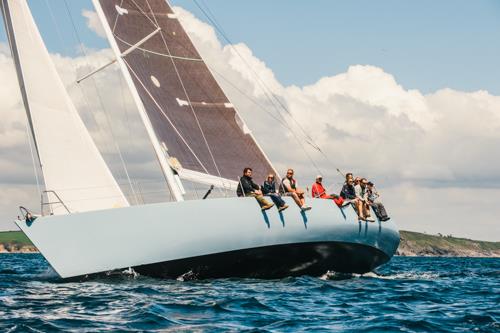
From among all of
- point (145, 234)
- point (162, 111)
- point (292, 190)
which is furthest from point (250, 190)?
point (162, 111)

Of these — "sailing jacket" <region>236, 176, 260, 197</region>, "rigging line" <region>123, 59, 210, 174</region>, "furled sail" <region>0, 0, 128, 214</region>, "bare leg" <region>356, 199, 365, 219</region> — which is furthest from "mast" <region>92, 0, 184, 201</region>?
"bare leg" <region>356, 199, 365, 219</region>

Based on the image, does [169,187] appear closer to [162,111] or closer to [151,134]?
[151,134]

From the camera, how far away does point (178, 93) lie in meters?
17.6

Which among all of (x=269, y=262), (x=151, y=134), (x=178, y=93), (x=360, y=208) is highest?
(x=178, y=93)

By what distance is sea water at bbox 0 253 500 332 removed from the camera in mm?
9836

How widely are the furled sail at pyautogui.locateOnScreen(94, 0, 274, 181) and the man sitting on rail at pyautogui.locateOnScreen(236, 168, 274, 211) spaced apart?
1786 mm

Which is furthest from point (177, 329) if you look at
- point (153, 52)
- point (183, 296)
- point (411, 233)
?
point (411, 233)

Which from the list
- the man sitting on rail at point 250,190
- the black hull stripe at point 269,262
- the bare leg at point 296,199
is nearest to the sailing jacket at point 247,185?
the man sitting on rail at point 250,190

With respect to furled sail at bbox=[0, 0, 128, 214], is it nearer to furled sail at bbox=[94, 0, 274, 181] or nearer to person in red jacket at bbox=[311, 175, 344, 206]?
furled sail at bbox=[94, 0, 274, 181]

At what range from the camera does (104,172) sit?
16.3 metres

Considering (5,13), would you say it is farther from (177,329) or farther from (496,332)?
(496,332)

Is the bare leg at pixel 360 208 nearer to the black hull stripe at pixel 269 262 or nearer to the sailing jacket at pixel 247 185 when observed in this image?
the black hull stripe at pixel 269 262

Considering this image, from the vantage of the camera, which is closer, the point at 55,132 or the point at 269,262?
the point at 269,262

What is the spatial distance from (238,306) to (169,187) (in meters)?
5.26
